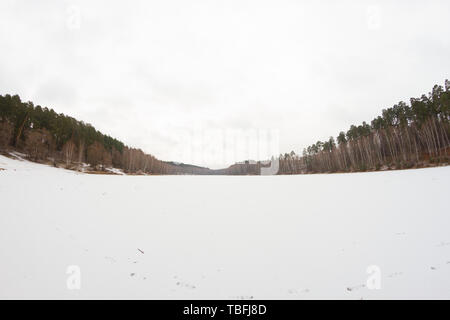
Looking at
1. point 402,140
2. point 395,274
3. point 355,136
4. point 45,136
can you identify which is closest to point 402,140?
point 402,140

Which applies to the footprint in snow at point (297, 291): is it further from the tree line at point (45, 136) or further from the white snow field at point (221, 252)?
the tree line at point (45, 136)

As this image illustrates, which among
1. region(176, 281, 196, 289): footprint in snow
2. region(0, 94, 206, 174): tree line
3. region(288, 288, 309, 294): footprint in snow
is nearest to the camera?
region(288, 288, 309, 294): footprint in snow

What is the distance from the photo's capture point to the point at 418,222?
548 centimetres

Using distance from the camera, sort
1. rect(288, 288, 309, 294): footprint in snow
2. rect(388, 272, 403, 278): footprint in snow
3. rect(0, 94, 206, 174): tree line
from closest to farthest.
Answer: rect(288, 288, 309, 294): footprint in snow → rect(388, 272, 403, 278): footprint in snow → rect(0, 94, 206, 174): tree line

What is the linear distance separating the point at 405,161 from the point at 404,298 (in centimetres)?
4731

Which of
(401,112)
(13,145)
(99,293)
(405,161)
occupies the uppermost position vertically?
(401,112)

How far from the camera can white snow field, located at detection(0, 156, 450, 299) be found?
3176mm

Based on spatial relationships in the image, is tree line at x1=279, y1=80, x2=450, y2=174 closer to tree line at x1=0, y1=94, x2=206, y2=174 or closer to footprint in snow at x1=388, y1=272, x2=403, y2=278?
footprint in snow at x1=388, y1=272, x2=403, y2=278

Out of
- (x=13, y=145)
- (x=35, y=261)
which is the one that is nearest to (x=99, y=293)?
(x=35, y=261)

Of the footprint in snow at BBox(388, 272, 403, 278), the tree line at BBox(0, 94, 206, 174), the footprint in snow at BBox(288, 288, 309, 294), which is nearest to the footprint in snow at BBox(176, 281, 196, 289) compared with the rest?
the footprint in snow at BBox(288, 288, 309, 294)

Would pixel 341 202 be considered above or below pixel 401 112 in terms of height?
below

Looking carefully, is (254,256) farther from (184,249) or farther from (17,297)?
(17,297)

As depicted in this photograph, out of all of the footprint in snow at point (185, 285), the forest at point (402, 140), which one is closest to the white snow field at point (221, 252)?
the footprint in snow at point (185, 285)

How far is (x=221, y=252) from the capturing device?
14.4ft
